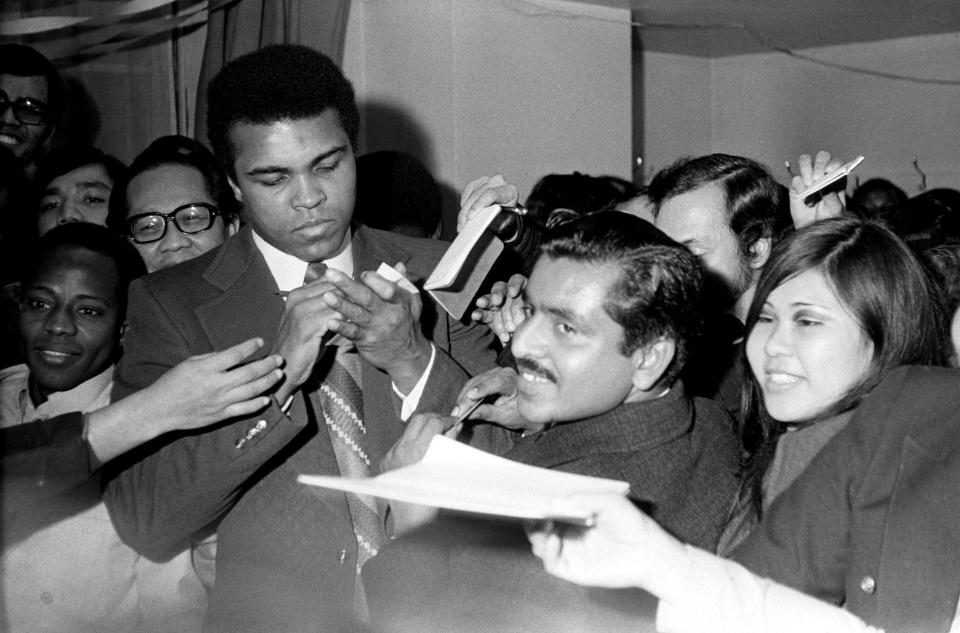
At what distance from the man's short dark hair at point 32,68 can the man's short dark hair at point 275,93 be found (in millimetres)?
976

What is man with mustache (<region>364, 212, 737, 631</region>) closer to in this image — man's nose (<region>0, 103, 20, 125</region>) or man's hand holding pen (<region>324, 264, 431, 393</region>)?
man's hand holding pen (<region>324, 264, 431, 393</region>)

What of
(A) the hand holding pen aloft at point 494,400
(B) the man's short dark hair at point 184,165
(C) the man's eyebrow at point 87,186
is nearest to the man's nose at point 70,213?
(C) the man's eyebrow at point 87,186

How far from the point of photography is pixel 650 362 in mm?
1402

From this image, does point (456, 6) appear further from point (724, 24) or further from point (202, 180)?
point (202, 180)

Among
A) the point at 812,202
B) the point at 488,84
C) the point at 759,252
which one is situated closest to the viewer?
the point at 812,202

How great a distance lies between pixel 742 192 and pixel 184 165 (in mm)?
1144

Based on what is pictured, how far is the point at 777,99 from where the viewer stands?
625 cm

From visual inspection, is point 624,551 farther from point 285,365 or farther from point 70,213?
point 70,213

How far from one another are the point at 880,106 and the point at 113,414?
556 centimetres

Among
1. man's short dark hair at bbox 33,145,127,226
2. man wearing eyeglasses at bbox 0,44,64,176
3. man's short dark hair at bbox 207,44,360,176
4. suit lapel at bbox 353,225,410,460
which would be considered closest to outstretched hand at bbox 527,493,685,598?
suit lapel at bbox 353,225,410,460

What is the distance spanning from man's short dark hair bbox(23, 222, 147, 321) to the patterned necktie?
0.42 meters

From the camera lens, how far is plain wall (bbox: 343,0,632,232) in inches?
168

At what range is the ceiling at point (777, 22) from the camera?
4.94m

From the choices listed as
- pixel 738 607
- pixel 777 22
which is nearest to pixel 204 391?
pixel 738 607
